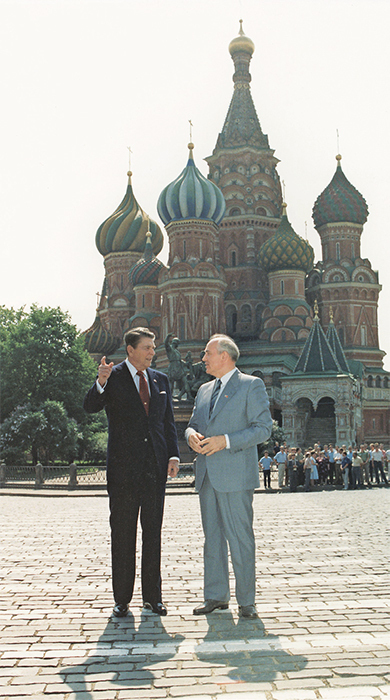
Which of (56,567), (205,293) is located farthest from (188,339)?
(56,567)

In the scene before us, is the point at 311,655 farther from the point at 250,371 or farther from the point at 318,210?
the point at 318,210

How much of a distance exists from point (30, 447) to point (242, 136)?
122ft

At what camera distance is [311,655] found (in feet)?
13.5

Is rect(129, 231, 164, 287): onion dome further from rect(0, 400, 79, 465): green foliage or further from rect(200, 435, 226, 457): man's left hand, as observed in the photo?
rect(200, 435, 226, 457): man's left hand

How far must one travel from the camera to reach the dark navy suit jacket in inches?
222

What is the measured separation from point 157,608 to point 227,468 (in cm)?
108

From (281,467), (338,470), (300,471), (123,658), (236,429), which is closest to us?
(123,658)

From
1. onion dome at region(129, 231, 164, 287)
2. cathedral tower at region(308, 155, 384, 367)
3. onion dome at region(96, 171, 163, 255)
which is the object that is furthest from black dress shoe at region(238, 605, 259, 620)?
onion dome at region(96, 171, 163, 255)

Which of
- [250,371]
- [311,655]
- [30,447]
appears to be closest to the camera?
[311,655]

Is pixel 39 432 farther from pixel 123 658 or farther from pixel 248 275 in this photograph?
pixel 248 275

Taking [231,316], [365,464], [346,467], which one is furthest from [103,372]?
[231,316]

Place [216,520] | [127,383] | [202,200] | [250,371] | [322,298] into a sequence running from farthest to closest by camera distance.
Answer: [322,298], [202,200], [250,371], [127,383], [216,520]

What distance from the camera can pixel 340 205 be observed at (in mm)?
60469

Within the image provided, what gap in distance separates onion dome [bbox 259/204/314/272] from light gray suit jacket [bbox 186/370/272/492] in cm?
5091
